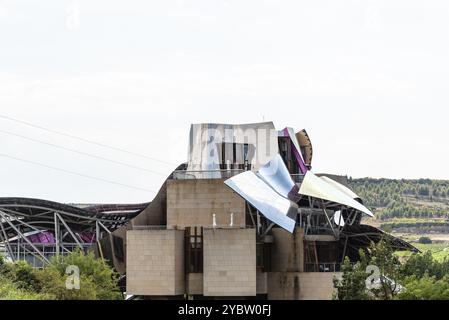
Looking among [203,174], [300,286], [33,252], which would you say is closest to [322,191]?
[300,286]

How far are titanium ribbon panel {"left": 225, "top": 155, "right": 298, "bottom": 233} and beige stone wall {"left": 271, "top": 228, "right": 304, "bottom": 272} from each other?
207cm

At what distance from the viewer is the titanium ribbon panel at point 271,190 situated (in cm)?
8319

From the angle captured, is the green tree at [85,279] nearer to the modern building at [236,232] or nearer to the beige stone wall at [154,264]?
the modern building at [236,232]

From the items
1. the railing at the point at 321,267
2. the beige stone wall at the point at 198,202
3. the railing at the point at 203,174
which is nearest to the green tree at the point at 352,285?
the railing at the point at 321,267

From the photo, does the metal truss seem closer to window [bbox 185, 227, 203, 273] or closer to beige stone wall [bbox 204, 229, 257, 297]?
window [bbox 185, 227, 203, 273]

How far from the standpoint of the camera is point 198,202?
84.2m

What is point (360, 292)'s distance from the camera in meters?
75.4

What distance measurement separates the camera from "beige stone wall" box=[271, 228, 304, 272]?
86.2 meters

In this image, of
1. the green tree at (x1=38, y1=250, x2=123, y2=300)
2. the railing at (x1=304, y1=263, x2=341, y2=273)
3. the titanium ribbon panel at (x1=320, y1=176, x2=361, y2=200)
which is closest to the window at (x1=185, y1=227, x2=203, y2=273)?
the green tree at (x1=38, y1=250, x2=123, y2=300)

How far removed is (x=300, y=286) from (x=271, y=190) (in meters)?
7.61

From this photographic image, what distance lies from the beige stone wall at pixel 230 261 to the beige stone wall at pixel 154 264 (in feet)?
7.39

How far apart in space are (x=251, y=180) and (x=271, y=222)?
4061mm
